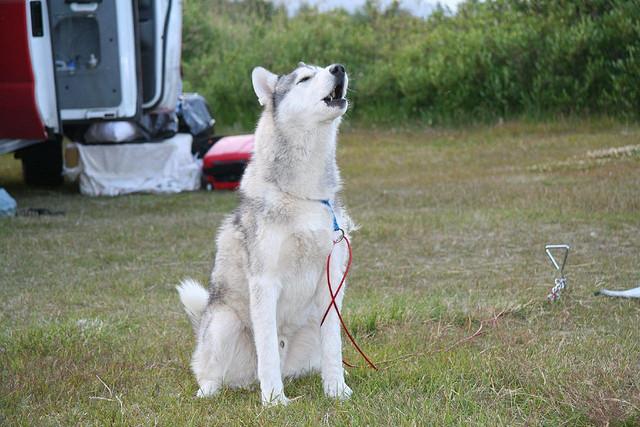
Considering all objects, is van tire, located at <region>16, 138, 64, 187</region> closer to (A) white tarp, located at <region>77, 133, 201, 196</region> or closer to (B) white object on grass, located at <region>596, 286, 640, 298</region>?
(A) white tarp, located at <region>77, 133, 201, 196</region>

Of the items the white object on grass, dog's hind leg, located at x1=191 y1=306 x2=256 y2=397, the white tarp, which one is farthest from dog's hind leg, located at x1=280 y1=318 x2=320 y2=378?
the white tarp

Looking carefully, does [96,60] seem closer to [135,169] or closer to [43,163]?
[135,169]

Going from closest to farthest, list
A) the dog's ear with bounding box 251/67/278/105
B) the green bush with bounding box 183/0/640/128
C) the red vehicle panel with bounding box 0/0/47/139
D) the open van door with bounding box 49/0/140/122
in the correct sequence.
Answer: the dog's ear with bounding box 251/67/278/105, the red vehicle panel with bounding box 0/0/47/139, the open van door with bounding box 49/0/140/122, the green bush with bounding box 183/0/640/128

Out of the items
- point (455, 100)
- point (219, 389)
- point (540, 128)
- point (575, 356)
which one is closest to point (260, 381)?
point (219, 389)

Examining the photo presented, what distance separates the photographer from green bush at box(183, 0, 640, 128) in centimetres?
1619

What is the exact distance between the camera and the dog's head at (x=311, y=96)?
12.9 feet

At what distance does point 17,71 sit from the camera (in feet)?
31.6

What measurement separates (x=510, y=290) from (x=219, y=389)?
260 centimetres

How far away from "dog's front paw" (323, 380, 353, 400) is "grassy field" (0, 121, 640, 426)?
47mm

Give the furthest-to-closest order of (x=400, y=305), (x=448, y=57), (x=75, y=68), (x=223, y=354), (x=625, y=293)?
1. (x=448, y=57)
2. (x=75, y=68)
3. (x=625, y=293)
4. (x=400, y=305)
5. (x=223, y=354)

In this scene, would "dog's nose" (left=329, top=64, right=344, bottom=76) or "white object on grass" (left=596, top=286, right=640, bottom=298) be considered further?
"white object on grass" (left=596, top=286, right=640, bottom=298)

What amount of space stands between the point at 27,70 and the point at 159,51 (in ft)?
7.32

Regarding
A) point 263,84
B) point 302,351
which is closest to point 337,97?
point 263,84

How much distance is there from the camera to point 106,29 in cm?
1066
